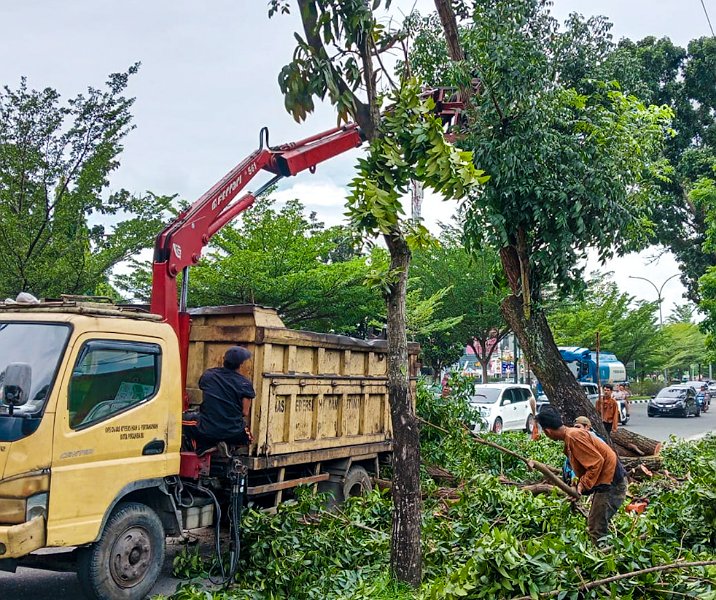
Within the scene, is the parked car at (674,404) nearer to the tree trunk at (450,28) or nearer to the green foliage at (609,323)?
the green foliage at (609,323)

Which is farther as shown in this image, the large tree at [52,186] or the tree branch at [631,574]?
the large tree at [52,186]

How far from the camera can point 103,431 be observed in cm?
554

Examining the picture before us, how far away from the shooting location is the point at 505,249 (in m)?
11.4

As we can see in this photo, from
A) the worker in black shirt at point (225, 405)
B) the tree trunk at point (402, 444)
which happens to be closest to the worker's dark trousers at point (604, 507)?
the tree trunk at point (402, 444)

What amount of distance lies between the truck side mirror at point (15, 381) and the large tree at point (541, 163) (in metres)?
7.06

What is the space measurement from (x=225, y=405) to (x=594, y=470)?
11.1ft

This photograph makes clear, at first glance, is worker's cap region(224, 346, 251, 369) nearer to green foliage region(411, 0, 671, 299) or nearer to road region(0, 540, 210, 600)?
road region(0, 540, 210, 600)

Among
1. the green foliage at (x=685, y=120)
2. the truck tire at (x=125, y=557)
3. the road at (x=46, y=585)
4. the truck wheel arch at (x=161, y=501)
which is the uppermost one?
the green foliage at (x=685, y=120)

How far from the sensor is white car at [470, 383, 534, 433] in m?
19.8

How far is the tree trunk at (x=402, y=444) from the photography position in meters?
5.59

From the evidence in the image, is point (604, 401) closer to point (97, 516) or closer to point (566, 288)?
point (566, 288)

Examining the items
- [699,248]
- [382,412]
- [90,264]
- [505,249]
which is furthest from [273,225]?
[699,248]

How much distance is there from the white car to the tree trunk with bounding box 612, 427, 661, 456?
23.2ft

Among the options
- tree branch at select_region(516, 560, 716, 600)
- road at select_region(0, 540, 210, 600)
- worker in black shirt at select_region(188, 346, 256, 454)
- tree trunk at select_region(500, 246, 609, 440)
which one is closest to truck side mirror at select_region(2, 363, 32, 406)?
worker in black shirt at select_region(188, 346, 256, 454)
